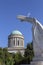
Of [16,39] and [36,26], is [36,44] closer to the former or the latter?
[36,26]

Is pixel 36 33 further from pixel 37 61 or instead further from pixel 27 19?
pixel 37 61

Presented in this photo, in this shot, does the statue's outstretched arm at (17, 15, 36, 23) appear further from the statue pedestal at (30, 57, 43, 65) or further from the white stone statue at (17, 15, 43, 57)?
the statue pedestal at (30, 57, 43, 65)

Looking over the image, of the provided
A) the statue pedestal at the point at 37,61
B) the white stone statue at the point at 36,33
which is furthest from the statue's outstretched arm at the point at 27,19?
the statue pedestal at the point at 37,61

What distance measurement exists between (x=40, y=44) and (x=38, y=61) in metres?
2.59

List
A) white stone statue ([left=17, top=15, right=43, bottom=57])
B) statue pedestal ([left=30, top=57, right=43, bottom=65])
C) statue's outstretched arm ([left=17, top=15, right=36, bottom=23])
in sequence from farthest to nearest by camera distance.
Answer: statue's outstretched arm ([left=17, top=15, right=36, bottom=23]) < white stone statue ([left=17, top=15, right=43, bottom=57]) < statue pedestal ([left=30, top=57, right=43, bottom=65])

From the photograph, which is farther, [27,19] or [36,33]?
[36,33]

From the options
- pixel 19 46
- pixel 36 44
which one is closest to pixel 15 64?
pixel 36 44

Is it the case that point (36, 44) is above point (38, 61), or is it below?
above

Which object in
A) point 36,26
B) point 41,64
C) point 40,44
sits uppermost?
point 36,26

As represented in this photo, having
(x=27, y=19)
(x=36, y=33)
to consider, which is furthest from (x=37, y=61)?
(x=27, y=19)

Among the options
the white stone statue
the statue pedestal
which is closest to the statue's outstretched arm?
the white stone statue

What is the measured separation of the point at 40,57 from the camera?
33969 mm

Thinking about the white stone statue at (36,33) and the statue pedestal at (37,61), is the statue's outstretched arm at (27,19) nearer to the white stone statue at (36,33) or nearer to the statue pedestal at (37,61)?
the white stone statue at (36,33)

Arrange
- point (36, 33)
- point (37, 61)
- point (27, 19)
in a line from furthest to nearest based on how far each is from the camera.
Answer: point (36, 33), point (27, 19), point (37, 61)
